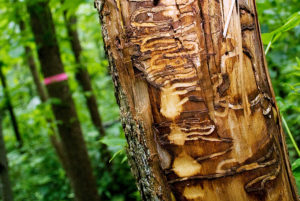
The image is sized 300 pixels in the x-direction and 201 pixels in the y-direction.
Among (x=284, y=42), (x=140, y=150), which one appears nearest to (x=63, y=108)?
(x=284, y=42)

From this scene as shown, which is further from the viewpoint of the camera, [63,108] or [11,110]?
[11,110]

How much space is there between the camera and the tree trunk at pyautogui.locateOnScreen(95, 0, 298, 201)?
662 mm

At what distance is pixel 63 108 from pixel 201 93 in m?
2.97

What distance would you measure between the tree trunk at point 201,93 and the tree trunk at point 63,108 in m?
2.64

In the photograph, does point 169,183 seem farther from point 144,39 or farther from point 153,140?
point 144,39

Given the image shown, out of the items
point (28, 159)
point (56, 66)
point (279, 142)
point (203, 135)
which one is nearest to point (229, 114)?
point (203, 135)

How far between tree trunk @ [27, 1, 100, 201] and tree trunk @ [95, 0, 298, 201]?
264 cm

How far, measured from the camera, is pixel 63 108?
3.37 m

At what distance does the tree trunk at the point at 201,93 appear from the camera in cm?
66

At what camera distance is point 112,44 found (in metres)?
0.73

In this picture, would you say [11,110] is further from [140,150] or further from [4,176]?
[140,150]

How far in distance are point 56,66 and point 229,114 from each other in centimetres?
292

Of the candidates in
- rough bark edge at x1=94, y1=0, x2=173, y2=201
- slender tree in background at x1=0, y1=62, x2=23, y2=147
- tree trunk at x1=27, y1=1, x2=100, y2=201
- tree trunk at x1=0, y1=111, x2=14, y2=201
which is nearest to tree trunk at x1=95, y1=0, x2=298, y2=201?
rough bark edge at x1=94, y1=0, x2=173, y2=201

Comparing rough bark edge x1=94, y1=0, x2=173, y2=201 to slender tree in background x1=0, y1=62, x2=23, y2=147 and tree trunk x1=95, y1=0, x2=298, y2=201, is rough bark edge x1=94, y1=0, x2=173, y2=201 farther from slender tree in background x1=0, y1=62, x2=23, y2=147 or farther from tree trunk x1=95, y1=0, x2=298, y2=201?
slender tree in background x1=0, y1=62, x2=23, y2=147
